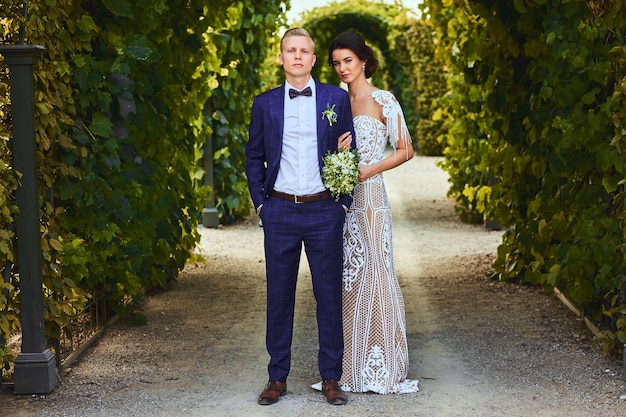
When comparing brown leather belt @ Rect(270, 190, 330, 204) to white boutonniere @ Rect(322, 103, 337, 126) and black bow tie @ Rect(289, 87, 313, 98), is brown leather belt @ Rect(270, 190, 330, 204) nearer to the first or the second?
white boutonniere @ Rect(322, 103, 337, 126)

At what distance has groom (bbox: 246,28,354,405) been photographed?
4.26m

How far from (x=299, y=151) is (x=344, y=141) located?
218 millimetres

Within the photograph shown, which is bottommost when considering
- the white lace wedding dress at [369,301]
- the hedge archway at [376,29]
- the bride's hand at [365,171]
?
the white lace wedding dress at [369,301]

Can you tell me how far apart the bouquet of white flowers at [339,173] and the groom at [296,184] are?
0.17 feet

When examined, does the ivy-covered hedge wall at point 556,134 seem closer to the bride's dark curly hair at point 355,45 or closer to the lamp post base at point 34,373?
the bride's dark curly hair at point 355,45

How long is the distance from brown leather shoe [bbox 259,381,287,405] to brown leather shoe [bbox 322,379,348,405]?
20 cm

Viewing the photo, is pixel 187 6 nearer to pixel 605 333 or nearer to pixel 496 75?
pixel 496 75

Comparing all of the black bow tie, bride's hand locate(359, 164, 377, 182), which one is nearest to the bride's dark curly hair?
the black bow tie

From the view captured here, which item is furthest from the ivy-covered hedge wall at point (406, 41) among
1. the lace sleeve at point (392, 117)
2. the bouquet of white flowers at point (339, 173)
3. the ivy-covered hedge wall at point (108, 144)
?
the bouquet of white flowers at point (339, 173)

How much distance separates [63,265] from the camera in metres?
4.79

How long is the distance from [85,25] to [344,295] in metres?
1.86

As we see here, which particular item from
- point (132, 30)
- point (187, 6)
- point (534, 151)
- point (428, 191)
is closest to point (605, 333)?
point (534, 151)

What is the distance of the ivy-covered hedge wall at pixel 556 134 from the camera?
512 centimetres

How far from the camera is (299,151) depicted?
168 inches
